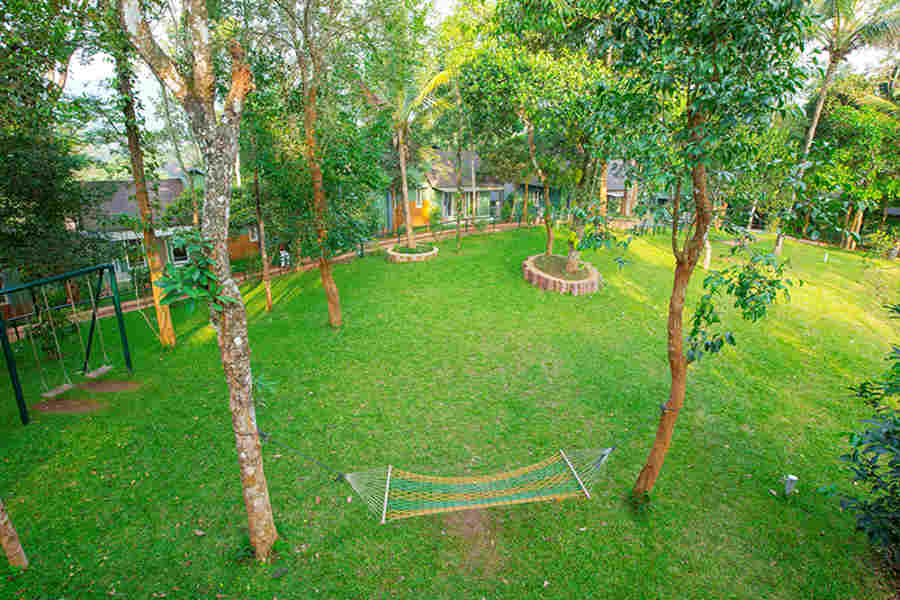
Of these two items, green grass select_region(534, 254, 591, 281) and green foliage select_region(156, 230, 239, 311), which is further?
green grass select_region(534, 254, 591, 281)

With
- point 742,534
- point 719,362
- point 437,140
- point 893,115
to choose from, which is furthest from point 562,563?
point 893,115

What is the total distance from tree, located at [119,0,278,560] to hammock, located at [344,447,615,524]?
2.14 m

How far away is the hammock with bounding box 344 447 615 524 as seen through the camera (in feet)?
17.1

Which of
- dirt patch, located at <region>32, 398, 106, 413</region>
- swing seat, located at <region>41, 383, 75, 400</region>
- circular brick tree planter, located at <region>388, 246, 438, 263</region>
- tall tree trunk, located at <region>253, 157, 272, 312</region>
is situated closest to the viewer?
swing seat, located at <region>41, 383, 75, 400</region>

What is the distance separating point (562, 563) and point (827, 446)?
5.55 meters

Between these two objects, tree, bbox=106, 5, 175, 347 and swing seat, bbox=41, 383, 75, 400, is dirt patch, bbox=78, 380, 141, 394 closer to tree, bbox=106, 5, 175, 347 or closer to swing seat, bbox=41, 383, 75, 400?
swing seat, bbox=41, 383, 75, 400

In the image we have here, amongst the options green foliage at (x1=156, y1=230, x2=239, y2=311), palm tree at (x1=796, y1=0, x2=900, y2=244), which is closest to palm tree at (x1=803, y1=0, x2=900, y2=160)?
A: palm tree at (x1=796, y1=0, x2=900, y2=244)

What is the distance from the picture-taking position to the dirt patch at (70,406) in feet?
25.5

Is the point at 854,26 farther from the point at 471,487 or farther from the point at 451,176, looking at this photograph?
the point at 471,487

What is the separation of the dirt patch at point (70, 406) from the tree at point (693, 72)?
396 inches

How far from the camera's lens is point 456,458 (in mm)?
6664

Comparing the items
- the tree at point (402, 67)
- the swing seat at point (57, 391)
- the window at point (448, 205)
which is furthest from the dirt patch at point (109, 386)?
the window at point (448, 205)

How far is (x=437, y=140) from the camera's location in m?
24.3

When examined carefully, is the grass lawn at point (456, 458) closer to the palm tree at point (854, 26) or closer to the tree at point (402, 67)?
the tree at point (402, 67)
